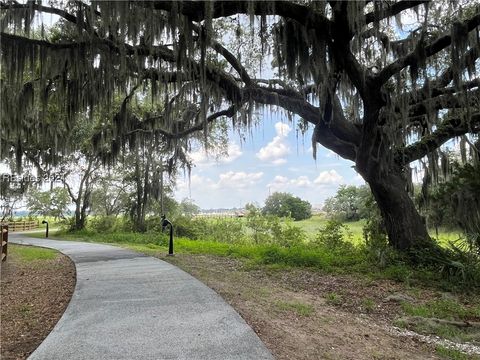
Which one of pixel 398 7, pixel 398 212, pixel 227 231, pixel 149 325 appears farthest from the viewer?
pixel 227 231

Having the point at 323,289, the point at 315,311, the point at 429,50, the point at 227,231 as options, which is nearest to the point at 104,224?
the point at 227,231

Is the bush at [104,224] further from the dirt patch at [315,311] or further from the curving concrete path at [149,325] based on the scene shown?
the curving concrete path at [149,325]

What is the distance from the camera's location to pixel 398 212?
27.8 ft

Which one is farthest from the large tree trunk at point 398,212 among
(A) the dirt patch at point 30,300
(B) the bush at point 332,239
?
(A) the dirt patch at point 30,300

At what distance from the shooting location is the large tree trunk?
27.5 ft

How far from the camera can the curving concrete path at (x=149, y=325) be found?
303 cm

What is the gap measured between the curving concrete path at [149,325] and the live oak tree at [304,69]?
3.83 metres

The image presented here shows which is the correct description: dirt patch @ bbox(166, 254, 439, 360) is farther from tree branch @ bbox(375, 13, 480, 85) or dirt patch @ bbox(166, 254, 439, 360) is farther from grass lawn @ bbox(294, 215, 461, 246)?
tree branch @ bbox(375, 13, 480, 85)

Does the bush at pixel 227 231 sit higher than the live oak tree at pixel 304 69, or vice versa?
the live oak tree at pixel 304 69

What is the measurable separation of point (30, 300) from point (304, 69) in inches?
230

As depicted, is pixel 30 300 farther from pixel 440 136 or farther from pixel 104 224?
pixel 104 224

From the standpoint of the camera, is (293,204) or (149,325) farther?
(293,204)

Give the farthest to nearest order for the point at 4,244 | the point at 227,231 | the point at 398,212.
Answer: the point at 227,231, the point at 4,244, the point at 398,212

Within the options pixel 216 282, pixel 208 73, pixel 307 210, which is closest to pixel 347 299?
pixel 216 282
